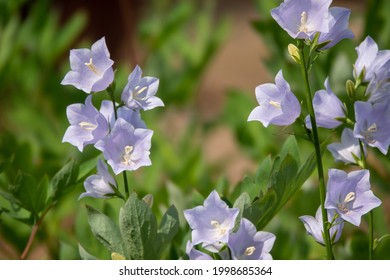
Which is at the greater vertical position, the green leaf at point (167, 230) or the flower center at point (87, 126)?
the flower center at point (87, 126)

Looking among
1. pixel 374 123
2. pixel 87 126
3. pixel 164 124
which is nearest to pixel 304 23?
pixel 374 123

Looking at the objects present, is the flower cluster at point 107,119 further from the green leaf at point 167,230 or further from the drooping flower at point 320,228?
the drooping flower at point 320,228

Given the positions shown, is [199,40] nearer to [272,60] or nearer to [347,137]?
[272,60]

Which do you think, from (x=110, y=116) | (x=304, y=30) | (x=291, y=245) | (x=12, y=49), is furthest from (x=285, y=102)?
(x=12, y=49)

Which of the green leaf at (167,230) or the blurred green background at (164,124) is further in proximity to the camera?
the blurred green background at (164,124)

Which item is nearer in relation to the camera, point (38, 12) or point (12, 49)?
point (12, 49)

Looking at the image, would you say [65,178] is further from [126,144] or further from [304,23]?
[304,23]

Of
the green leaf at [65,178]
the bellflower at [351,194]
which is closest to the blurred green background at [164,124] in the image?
the green leaf at [65,178]
